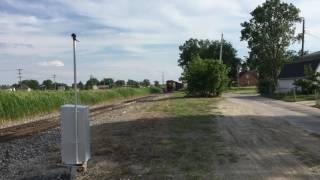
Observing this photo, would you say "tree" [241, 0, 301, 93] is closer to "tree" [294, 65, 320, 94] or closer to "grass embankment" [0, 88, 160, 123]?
"tree" [294, 65, 320, 94]

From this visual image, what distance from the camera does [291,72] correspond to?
73.4 m

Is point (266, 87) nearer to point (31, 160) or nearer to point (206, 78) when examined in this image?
point (206, 78)

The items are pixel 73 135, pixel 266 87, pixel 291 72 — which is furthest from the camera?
pixel 291 72

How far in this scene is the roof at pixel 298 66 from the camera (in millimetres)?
67250

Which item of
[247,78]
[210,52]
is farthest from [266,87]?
[247,78]

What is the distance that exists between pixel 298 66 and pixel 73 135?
63992 mm

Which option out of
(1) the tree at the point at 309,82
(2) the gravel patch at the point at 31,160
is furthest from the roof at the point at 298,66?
(2) the gravel patch at the point at 31,160

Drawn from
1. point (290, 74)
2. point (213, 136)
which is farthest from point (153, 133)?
point (290, 74)

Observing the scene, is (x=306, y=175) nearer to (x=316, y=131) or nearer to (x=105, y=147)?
(x=105, y=147)

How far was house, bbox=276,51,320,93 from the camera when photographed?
227ft

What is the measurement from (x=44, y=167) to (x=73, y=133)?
1.94 meters

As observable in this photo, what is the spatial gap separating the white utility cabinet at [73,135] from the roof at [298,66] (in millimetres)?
57033

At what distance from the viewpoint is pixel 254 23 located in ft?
265

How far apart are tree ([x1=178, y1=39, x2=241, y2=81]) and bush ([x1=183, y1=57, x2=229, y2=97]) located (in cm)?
6746
